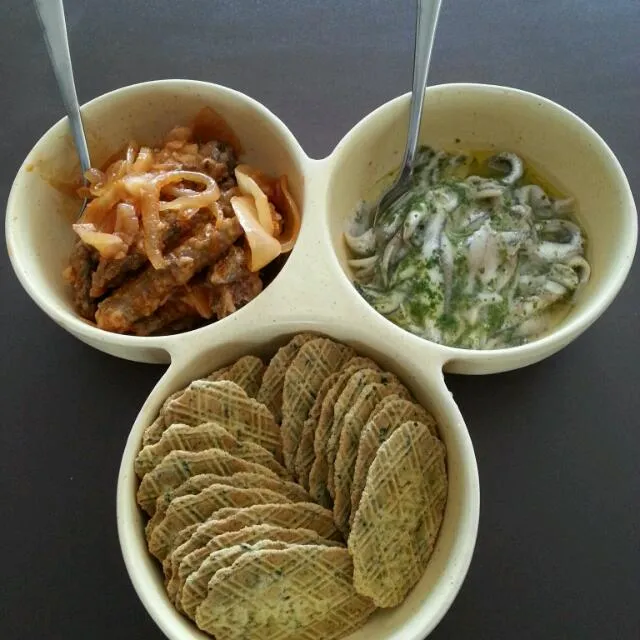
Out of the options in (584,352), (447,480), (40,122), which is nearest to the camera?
(447,480)

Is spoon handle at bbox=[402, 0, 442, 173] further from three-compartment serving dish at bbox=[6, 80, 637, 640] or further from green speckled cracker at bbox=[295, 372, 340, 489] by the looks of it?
green speckled cracker at bbox=[295, 372, 340, 489]


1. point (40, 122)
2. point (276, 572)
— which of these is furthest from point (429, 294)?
point (40, 122)

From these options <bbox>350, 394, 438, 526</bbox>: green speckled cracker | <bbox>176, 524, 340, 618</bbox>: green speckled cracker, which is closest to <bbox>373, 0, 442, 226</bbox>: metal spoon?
<bbox>350, 394, 438, 526</bbox>: green speckled cracker

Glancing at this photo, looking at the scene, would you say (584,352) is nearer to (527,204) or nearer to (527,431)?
(527,431)

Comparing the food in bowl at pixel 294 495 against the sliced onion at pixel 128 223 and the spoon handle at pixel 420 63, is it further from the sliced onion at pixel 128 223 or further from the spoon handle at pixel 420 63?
the spoon handle at pixel 420 63

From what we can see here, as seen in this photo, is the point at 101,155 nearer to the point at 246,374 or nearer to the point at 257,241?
the point at 257,241

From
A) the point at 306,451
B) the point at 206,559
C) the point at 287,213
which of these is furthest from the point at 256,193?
the point at 206,559
